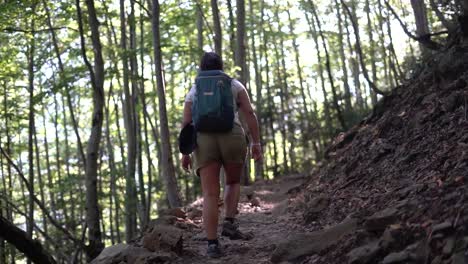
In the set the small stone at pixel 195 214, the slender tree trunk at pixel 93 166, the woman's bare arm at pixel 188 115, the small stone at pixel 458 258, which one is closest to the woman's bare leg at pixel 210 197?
the woman's bare arm at pixel 188 115

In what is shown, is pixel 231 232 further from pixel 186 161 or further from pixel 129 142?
pixel 129 142

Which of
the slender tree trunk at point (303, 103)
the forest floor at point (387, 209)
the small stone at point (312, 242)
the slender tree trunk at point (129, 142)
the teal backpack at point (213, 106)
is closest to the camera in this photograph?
the forest floor at point (387, 209)

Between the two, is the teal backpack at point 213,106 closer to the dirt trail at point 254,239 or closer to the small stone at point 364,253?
the dirt trail at point 254,239

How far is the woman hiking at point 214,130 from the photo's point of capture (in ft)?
14.4

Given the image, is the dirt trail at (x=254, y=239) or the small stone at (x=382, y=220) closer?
Answer: the small stone at (x=382, y=220)

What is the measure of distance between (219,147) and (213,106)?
1.36ft

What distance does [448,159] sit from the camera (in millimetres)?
4043

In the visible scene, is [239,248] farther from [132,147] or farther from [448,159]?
[132,147]

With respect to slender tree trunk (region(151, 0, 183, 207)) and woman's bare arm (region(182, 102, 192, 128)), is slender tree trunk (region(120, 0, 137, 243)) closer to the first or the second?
slender tree trunk (region(151, 0, 183, 207))

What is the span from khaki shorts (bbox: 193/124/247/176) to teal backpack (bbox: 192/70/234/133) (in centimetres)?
7

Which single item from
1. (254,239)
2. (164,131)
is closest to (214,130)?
(254,239)

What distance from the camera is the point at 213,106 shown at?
14.3 ft

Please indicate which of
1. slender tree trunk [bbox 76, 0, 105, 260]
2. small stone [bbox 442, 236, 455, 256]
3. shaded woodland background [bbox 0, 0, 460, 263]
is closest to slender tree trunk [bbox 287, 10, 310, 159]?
shaded woodland background [bbox 0, 0, 460, 263]

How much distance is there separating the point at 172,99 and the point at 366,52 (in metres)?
10.4
